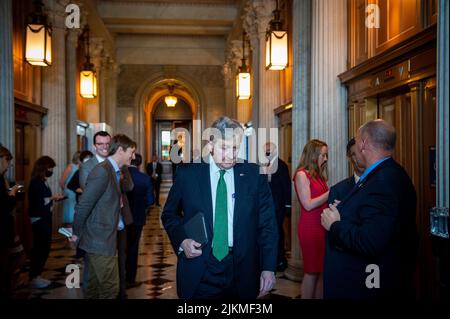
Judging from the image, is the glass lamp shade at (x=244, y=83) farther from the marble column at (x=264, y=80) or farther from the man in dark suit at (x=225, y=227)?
the man in dark suit at (x=225, y=227)

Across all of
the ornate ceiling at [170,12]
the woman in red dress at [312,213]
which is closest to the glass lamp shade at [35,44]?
the woman in red dress at [312,213]

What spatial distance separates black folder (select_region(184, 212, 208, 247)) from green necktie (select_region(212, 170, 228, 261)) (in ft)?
0.24

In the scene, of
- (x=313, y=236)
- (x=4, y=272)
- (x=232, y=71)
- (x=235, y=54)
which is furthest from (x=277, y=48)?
(x=232, y=71)

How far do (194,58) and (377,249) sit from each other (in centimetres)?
1863

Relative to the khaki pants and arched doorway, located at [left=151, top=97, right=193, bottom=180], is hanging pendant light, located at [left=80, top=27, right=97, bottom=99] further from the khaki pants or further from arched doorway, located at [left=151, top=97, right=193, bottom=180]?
arched doorway, located at [left=151, top=97, right=193, bottom=180]

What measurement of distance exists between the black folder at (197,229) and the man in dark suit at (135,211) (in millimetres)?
3626

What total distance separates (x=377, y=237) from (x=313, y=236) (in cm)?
207

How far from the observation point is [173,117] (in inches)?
1330

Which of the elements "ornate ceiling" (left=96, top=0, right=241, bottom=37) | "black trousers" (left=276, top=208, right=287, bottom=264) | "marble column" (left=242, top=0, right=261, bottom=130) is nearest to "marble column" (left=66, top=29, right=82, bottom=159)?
"marble column" (left=242, top=0, right=261, bottom=130)

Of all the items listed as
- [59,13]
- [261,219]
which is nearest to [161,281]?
[261,219]

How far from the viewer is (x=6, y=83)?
6.19 meters

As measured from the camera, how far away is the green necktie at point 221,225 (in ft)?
10.3

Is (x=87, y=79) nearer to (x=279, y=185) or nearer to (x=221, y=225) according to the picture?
(x=279, y=185)
